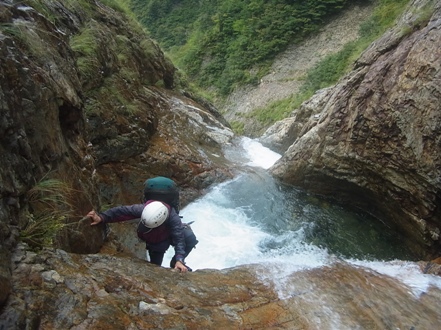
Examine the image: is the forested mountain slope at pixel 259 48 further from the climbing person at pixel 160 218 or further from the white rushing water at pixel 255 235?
the climbing person at pixel 160 218

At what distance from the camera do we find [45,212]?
3.04 m

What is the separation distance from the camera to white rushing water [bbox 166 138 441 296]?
5.42 meters

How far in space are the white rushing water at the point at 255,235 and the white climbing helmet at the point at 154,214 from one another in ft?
5.27

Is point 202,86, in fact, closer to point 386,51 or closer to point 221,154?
point 221,154

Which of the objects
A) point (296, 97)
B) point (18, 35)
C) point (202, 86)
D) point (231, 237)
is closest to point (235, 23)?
point (202, 86)

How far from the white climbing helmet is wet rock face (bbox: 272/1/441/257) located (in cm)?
487

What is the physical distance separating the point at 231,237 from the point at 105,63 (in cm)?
439

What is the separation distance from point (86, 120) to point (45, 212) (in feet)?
7.02

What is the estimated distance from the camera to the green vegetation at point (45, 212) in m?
2.71

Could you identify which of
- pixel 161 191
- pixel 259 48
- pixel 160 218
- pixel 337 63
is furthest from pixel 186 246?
pixel 259 48

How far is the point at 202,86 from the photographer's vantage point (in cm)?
2897

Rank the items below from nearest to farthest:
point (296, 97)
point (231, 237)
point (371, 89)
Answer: point (231, 237), point (371, 89), point (296, 97)

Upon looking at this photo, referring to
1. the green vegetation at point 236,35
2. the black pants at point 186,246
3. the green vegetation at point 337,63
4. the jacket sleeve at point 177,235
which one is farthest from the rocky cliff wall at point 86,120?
the green vegetation at point 236,35

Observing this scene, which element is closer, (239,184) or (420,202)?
(420,202)
